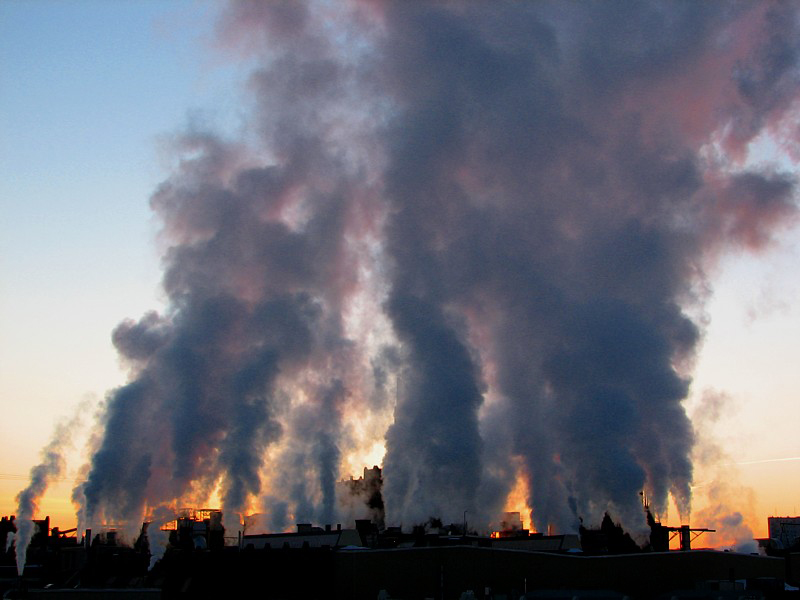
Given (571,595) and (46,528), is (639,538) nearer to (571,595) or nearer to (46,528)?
(571,595)

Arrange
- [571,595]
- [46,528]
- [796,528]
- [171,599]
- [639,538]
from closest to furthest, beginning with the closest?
[571,595] → [171,599] → [639,538] → [46,528] → [796,528]

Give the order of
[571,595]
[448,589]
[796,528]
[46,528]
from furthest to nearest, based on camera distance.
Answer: [796,528] < [46,528] < [448,589] < [571,595]

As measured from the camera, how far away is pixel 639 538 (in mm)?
84500

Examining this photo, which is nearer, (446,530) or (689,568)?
(689,568)

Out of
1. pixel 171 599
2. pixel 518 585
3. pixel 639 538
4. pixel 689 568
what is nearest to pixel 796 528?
pixel 639 538

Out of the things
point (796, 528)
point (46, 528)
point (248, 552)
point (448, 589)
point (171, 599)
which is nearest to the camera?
point (448, 589)

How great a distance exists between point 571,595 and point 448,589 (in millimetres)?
7969

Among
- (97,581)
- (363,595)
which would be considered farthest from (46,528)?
(363,595)

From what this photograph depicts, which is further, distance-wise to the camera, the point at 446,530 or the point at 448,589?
the point at 446,530

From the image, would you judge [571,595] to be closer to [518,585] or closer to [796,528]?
[518,585]

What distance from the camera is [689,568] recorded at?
7044 cm

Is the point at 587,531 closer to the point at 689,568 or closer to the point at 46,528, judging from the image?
the point at 689,568

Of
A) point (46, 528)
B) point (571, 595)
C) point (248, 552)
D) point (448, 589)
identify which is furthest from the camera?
point (46, 528)

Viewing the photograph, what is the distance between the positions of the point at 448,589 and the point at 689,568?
61.5 feet
